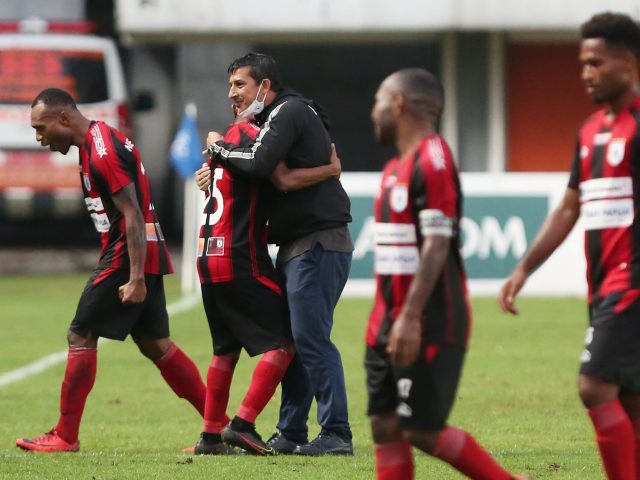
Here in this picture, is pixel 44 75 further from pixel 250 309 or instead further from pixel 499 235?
pixel 250 309

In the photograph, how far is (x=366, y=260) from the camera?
19484 millimetres

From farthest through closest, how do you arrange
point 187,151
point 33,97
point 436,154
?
1. point 33,97
2. point 187,151
3. point 436,154

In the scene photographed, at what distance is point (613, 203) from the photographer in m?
6.05

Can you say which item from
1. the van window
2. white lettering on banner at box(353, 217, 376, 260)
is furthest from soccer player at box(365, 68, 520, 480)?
the van window

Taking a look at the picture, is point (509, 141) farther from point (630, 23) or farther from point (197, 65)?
point (630, 23)

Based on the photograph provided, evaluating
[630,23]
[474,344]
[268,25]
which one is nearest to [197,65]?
[268,25]

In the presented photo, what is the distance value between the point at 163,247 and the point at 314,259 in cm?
97

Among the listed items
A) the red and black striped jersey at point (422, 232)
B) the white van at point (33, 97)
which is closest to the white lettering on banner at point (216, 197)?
the red and black striped jersey at point (422, 232)

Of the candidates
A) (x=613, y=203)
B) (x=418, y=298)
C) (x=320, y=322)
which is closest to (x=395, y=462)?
(x=418, y=298)

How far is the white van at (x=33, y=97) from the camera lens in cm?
2295

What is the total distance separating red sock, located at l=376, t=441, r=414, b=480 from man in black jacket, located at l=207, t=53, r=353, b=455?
2042 mm

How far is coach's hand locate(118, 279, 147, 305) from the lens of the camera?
26.7ft

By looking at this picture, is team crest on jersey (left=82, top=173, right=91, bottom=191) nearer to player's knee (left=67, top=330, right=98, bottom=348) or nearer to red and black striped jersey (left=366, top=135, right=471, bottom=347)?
player's knee (left=67, top=330, right=98, bottom=348)

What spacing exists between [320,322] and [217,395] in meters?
0.70
